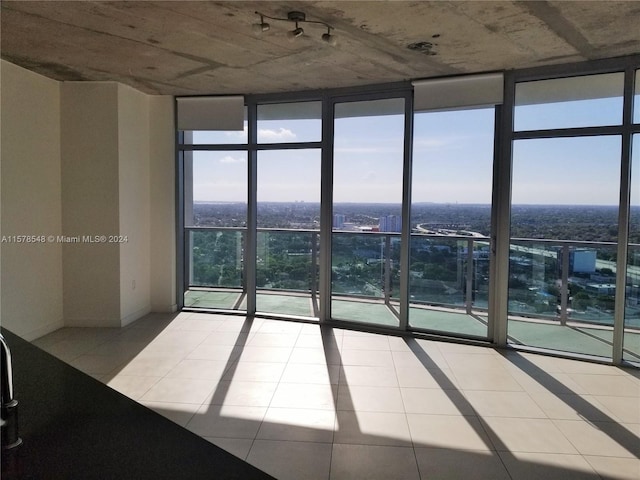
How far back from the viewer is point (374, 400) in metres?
3.45

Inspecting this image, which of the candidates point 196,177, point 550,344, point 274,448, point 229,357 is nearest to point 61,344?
point 229,357

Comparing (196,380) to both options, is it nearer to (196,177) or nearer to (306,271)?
(306,271)

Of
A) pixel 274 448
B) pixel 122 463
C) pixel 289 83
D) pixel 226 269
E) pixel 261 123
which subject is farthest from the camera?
pixel 226 269

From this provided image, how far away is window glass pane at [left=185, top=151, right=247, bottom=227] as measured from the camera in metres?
5.98

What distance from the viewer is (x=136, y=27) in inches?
135

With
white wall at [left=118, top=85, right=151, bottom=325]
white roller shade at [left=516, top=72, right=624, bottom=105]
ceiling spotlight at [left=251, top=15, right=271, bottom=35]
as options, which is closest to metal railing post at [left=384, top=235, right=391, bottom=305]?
white roller shade at [left=516, top=72, right=624, bottom=105]

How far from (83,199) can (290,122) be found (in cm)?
259

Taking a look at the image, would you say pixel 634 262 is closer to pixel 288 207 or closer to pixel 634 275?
pixel 634 275

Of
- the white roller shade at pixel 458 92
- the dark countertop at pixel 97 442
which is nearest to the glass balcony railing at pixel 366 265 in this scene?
the white roller shade at pixel 458 92

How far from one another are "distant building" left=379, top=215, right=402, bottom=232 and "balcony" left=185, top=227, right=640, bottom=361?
0.10m

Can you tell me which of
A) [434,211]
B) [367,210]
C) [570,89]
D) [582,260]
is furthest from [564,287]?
[367,210]

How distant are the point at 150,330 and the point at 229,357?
139 centimetres

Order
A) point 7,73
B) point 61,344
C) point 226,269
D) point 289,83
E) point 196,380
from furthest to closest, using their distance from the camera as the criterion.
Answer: point 226,269
point 289,83
point 61,344
point 7,73
point 196,380

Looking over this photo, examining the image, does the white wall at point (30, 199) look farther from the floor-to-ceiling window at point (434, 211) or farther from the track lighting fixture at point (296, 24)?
the track lighting fixture at point (296, 24)
